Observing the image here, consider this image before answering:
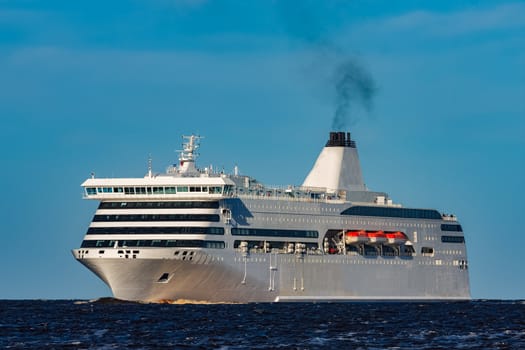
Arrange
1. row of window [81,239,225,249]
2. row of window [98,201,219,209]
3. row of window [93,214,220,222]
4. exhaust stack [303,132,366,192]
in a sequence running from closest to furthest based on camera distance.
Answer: row of window [81,239,225,249] → row of window [93,214,220,222] → row of window [98,201,219,209] → exhaust stack [303,132,366,192]

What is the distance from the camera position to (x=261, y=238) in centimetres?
9212

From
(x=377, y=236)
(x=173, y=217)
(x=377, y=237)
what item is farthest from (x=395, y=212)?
(x=173, y=217)

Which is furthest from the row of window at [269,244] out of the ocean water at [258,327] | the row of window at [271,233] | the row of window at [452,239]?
the row of window at [452,239]

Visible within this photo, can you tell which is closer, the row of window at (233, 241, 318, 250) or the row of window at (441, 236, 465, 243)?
the row of window at (233, 241, 318, 250)

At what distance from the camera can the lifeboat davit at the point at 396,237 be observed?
4016 inches

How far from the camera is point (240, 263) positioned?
293ft

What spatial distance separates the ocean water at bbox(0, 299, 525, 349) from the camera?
59.3 meters

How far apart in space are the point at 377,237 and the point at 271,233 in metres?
11.1

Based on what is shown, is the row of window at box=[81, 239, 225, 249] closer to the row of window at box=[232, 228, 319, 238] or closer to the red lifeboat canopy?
the row of window at box=[232, 228, 319, 238]

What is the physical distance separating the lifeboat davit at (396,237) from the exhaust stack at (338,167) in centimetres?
515

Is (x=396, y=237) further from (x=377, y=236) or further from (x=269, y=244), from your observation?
(x=269, y=244)

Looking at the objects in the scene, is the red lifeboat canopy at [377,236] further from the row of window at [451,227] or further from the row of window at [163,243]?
the row of window at [163,243]

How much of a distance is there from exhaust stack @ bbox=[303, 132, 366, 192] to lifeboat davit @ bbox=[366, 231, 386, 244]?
511cm

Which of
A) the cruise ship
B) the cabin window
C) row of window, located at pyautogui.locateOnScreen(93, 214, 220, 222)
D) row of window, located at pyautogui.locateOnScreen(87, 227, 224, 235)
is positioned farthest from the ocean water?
the cabin window
